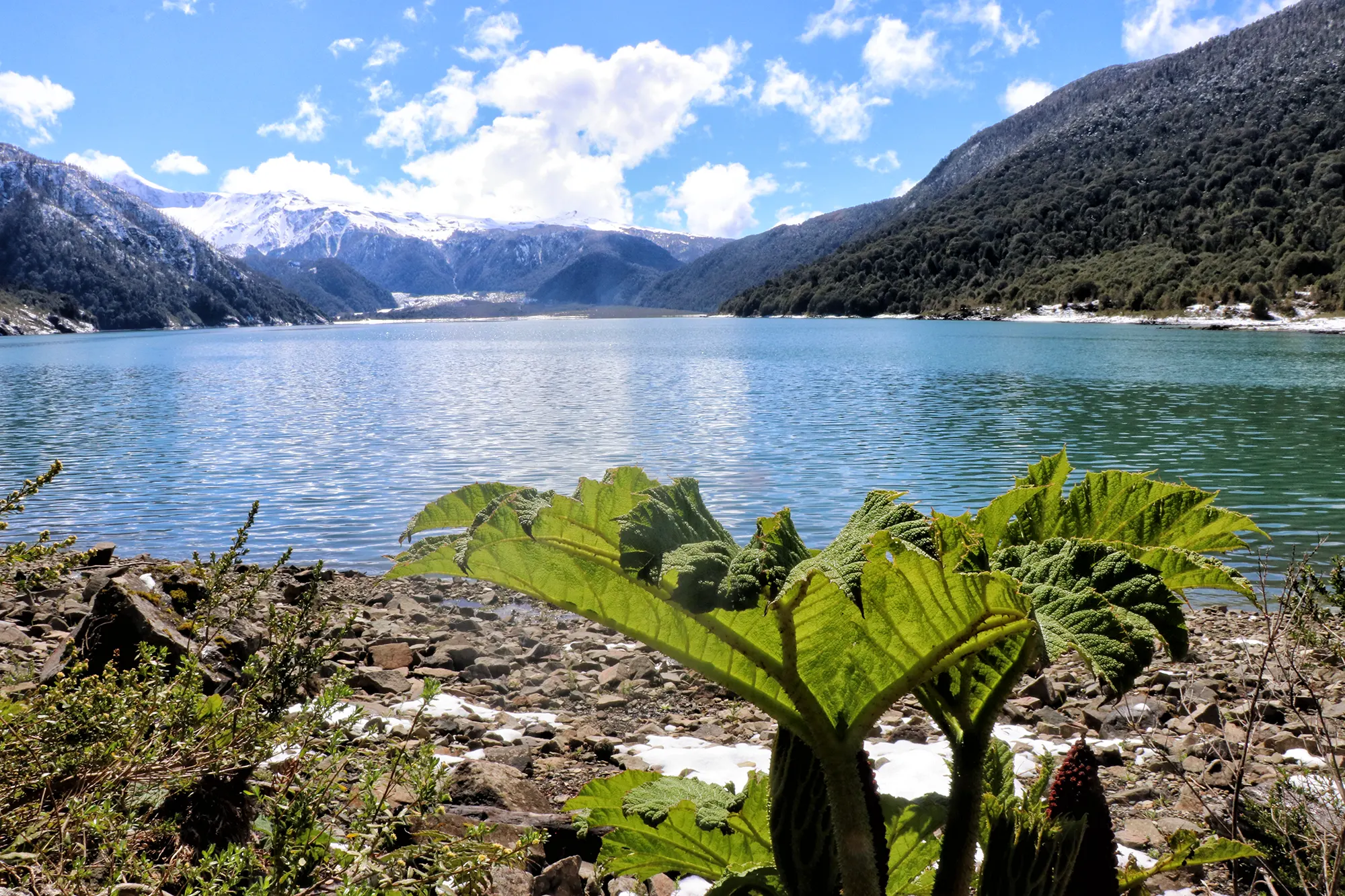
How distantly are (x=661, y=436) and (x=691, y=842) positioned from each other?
25.1 metres

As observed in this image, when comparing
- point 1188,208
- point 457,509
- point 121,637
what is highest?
point 1188,208

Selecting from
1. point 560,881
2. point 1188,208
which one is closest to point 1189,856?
point 560,881

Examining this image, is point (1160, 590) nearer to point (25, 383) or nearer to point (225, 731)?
point (225, 731)

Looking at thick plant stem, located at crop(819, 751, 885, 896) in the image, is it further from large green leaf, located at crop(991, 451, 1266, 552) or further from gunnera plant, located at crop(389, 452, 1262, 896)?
large green leaf, located at crop(991, 451, 1266, 552)

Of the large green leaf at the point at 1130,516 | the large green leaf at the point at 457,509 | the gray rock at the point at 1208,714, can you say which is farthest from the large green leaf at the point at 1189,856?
the gray rock at the point at 1208,714

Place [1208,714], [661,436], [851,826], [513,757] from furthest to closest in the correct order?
[661,436] → [1208,714] → [513,757] → [851,826]

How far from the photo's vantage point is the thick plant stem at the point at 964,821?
1.45 meters

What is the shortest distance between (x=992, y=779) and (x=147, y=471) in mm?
24882

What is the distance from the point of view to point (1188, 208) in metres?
150

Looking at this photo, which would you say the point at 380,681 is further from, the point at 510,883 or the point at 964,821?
the point at 964,821

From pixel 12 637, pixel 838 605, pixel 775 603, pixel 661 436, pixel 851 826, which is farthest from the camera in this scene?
pixel 661 436

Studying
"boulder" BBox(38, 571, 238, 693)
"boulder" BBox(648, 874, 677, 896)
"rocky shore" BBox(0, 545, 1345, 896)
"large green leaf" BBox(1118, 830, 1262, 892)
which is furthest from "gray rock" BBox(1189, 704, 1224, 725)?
"boulder" BBox(38, 571, 238, 693)

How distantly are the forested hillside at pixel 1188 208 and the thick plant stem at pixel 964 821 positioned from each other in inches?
4733

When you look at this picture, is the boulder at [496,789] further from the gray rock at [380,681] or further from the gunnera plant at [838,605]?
the gunnera plant at [838,605]
